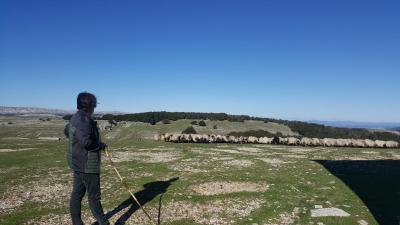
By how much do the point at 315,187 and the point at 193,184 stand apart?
18.1ft

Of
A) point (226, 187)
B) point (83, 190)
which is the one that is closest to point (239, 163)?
point (226, 187)

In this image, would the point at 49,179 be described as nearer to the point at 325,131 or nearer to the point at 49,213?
the point at 49,213

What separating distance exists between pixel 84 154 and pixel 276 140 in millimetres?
31101

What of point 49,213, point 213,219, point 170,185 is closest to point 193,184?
point 170,185

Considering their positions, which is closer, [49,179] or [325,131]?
[49,179]

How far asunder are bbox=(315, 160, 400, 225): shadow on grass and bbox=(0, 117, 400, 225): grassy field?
1.6 inches

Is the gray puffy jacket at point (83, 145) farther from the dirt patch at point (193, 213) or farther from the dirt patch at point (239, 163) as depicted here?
the dirt patch at point (239, 163)

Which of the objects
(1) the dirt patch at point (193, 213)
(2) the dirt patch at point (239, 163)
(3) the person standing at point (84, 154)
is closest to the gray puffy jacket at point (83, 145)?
(3) the person standing at point (84, 154)

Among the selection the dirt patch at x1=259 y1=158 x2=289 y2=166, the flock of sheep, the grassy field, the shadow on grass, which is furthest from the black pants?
the flock of sheep

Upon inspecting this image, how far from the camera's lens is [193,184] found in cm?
1756

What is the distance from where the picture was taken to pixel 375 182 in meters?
19.2

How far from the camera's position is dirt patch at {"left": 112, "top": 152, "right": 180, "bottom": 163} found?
24.9 meters

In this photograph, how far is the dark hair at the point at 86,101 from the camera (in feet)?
35.7

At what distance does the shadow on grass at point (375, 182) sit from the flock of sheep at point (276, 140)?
1184 cm
